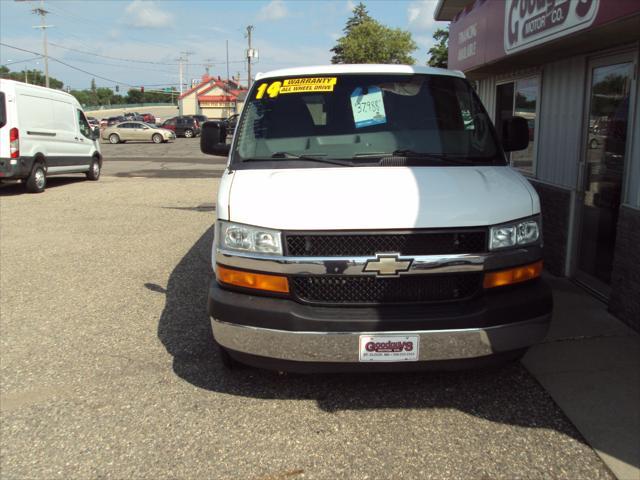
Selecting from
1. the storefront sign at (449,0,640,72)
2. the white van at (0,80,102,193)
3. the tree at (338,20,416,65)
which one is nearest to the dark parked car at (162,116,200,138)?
the tree at (338,20,416,65)

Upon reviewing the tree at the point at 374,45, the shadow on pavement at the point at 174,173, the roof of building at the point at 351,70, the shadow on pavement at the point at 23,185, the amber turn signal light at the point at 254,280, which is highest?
the tree at the point at 374,45

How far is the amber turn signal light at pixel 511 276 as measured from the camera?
325 cm

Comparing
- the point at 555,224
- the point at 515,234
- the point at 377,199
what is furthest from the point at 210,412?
the point at 555,224

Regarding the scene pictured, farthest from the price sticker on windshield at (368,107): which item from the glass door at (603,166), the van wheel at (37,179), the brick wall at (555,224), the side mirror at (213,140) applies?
the van wheel at (37,179)

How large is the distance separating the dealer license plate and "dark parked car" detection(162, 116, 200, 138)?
48.0 m

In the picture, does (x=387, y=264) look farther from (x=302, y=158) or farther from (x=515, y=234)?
(x=302, y=158)

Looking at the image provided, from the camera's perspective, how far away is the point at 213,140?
15.9 feet

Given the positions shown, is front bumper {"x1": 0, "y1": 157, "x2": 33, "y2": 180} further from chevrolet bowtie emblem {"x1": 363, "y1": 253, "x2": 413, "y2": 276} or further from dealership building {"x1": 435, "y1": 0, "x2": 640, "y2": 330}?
chevrolet bowtie emblem {"x1": 363, "y1": 253, "x2": 413, "y2": 276}

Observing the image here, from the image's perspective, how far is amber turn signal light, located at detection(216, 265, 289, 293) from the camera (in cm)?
322

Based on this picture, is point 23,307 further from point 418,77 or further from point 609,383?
point 609,383

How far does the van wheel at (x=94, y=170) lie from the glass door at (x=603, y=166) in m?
14.4

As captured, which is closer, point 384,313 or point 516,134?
point 384,313

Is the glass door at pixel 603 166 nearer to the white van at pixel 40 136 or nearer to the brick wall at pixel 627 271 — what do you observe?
the brick wall at pixel 627 271

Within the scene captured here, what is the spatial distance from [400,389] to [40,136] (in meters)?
12.8
